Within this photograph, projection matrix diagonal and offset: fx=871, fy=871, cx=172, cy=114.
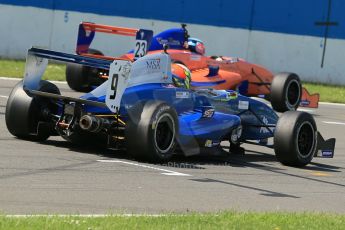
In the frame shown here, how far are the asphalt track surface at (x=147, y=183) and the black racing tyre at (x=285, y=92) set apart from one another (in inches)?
220

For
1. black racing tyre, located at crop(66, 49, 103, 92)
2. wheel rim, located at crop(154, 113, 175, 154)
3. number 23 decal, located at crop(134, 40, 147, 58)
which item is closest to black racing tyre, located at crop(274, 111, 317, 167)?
wheel rim, located at crop(154, 113, 175, 154)

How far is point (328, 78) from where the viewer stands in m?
27.4

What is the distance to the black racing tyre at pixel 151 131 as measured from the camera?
9906 millimetres

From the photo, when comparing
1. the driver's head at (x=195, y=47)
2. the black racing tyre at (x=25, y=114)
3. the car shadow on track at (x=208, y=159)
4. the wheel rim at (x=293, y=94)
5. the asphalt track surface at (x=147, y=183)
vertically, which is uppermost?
the driver's head at (x=195, y=47)

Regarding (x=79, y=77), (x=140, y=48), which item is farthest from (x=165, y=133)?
(x=79, y=77)

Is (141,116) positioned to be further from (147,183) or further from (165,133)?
(147,183)

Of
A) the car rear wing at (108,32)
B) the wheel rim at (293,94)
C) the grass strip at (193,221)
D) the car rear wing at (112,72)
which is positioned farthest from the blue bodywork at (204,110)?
the wheel rim at (293,94)

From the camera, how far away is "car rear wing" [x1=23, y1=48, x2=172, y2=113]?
10.1 metres

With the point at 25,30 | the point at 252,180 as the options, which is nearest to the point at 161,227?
the point at 252,180

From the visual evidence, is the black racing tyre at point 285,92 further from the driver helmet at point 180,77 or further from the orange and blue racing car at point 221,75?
the driver helmet at point 180,77

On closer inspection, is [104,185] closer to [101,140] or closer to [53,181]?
[53,181]

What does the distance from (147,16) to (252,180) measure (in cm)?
1800

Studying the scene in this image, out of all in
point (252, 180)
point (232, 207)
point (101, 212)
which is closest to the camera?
point (101, 212)

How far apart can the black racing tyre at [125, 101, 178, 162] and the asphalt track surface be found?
0.54ft
